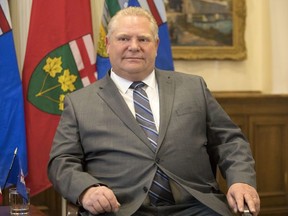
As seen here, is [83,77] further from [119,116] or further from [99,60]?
[119,116]

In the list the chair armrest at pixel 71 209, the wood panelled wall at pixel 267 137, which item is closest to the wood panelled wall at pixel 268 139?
the wood panelled wall at pixel 267 137

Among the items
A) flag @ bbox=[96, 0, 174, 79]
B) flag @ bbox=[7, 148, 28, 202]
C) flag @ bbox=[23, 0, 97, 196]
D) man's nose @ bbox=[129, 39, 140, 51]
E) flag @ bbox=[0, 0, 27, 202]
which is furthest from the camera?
flag @ bbox=[96, 0, 174, 79]

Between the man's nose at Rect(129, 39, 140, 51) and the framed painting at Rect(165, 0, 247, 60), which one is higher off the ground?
the man's nose at Rect(129, 39, 140, 51)

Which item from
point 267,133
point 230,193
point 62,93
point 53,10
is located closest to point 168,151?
point 230,193

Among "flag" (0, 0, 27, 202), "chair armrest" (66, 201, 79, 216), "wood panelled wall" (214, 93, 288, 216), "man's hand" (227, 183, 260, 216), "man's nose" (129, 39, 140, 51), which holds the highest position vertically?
"man's nose" (129, 39, 140, 51)

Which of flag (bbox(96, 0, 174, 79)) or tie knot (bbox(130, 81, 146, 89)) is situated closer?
tie knot (bbox(130, 81, 146, 89))

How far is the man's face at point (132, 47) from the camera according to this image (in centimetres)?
289

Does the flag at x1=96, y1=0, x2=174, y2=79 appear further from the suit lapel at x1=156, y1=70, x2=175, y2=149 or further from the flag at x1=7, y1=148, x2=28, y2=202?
the flag at x1=7, y1=148, x2=28, y2=202

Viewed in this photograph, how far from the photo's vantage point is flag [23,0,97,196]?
340cm

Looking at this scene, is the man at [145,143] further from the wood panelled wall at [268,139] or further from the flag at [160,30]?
the wood panelled wall at [268,139]

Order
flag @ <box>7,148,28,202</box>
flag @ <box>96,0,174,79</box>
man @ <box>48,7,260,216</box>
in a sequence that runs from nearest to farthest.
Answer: man @ <box>48,7,260,216</box>
flag @ <box>7,148,28,202</box>
flag @ <box>96,0,174,79</box>

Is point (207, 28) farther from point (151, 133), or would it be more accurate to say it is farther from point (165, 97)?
point (151, 133)

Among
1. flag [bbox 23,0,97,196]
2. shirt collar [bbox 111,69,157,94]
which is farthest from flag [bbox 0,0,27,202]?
shirt collar [bbox 111,69,157,94]

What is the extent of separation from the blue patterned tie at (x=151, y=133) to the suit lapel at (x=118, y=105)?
Result: 0.18 feet
